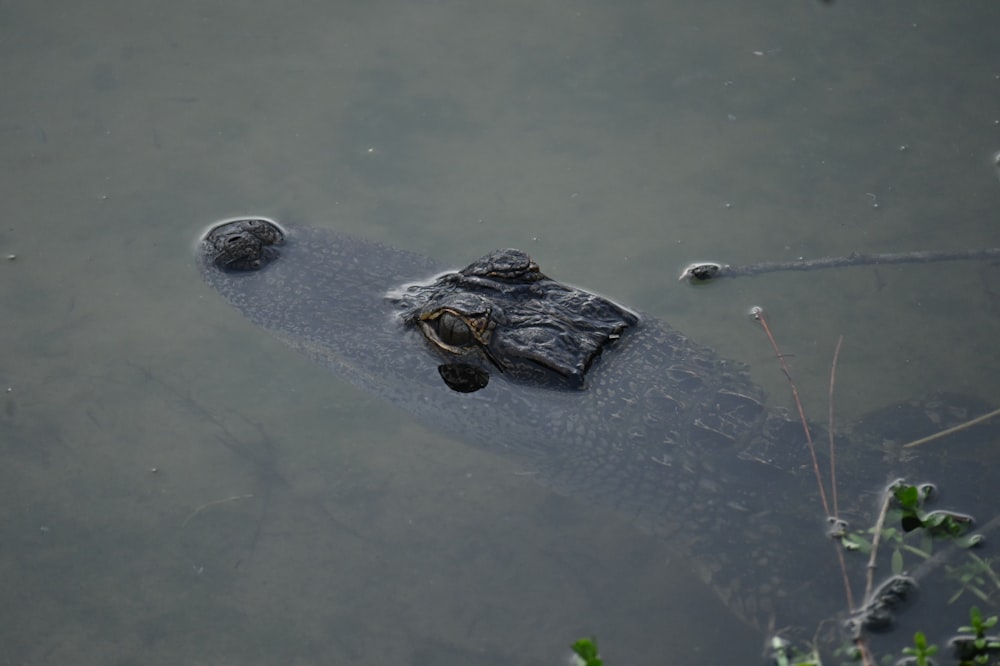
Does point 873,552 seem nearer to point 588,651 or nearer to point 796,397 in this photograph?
point 796,397

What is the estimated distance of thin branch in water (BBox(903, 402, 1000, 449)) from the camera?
404 cm

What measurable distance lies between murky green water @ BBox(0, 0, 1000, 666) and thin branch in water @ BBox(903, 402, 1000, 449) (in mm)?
253

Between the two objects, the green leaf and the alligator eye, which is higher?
the alligator eye

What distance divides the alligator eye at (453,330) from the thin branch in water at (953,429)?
1.91 meters

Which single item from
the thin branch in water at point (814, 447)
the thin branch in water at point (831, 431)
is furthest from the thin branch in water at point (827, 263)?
the thin branch in water at point (831, 431)

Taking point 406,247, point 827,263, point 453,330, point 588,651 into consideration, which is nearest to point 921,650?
point 588,651

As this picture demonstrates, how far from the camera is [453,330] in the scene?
3.93 meters

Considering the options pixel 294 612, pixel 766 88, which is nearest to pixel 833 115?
pixel 766 88

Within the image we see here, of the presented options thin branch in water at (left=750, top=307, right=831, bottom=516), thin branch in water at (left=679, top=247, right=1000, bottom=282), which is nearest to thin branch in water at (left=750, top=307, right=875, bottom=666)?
thin branch in water at (left=750, top=307, right=831, bottom=516)

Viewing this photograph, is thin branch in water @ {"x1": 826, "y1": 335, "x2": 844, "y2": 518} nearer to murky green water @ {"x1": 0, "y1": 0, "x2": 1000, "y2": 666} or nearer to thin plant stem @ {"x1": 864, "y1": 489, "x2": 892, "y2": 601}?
murky green water @ {"x1": 0, "y1": 0, "x2": 1000, "y2": 666}

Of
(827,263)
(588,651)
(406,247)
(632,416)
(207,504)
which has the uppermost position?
(827,263)

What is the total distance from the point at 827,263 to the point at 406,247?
223 centimetres

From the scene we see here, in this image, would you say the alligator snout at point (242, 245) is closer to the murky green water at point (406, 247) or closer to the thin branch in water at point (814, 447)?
the murky green water at point (406, 247)

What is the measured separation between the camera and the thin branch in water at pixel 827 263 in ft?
16.3
